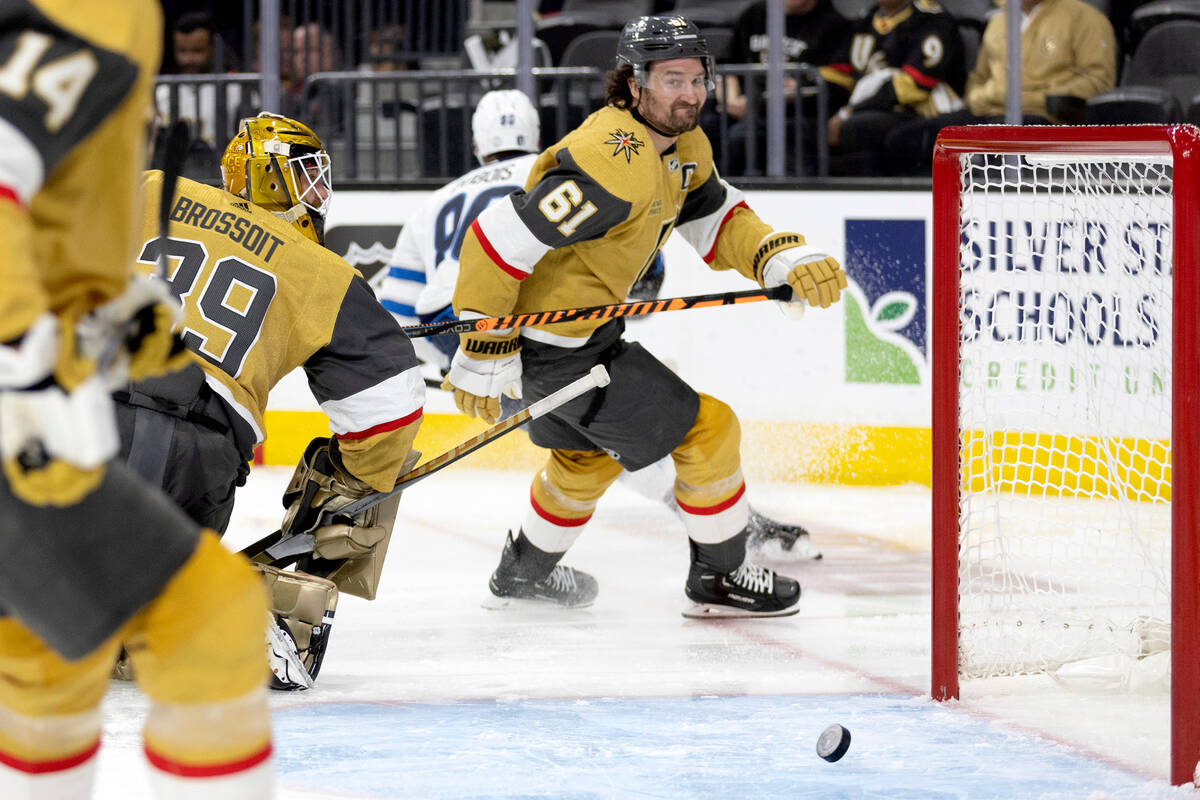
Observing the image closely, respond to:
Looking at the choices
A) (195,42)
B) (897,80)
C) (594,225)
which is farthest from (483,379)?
(195,42)

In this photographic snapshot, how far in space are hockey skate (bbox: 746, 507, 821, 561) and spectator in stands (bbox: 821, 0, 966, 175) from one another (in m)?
1.67

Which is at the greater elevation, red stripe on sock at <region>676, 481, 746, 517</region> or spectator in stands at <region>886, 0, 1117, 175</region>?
spectator in stands at <region>886, 0, 1117, 175</region>

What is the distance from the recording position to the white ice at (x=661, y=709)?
209 cm

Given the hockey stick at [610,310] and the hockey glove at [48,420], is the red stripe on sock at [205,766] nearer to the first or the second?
the hockey glove at [48,420]

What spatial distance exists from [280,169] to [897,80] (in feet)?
9.87

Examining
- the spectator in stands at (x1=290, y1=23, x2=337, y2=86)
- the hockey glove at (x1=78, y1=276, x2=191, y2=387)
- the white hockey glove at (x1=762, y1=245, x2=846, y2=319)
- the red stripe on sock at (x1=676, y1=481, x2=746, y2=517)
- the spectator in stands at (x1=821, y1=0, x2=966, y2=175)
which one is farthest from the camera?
the spectator in stands at (x1=290, y1=23, x2=337, y2=86)

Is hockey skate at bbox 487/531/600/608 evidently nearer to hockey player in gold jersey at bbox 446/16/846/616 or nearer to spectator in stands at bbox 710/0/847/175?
hockey player in gold jersey at bbox 446/16/846/616

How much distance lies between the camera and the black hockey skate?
124 inches

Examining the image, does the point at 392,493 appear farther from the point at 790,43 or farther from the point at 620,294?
the point at 790,43

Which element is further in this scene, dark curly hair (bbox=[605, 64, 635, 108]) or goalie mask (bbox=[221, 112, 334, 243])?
dark curly hair (bbox=[605, 64, 635, 108])

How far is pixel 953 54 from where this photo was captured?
198 inches

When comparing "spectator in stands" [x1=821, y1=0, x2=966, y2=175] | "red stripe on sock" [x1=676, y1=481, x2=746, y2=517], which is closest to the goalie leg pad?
"red stripe on sock" [x1=676, y1=481, x2=746, y2=517]

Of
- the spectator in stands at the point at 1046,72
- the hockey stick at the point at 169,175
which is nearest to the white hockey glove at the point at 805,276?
the hockey stick at the point at 169,175

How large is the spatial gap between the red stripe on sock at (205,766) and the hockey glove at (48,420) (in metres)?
0.28
